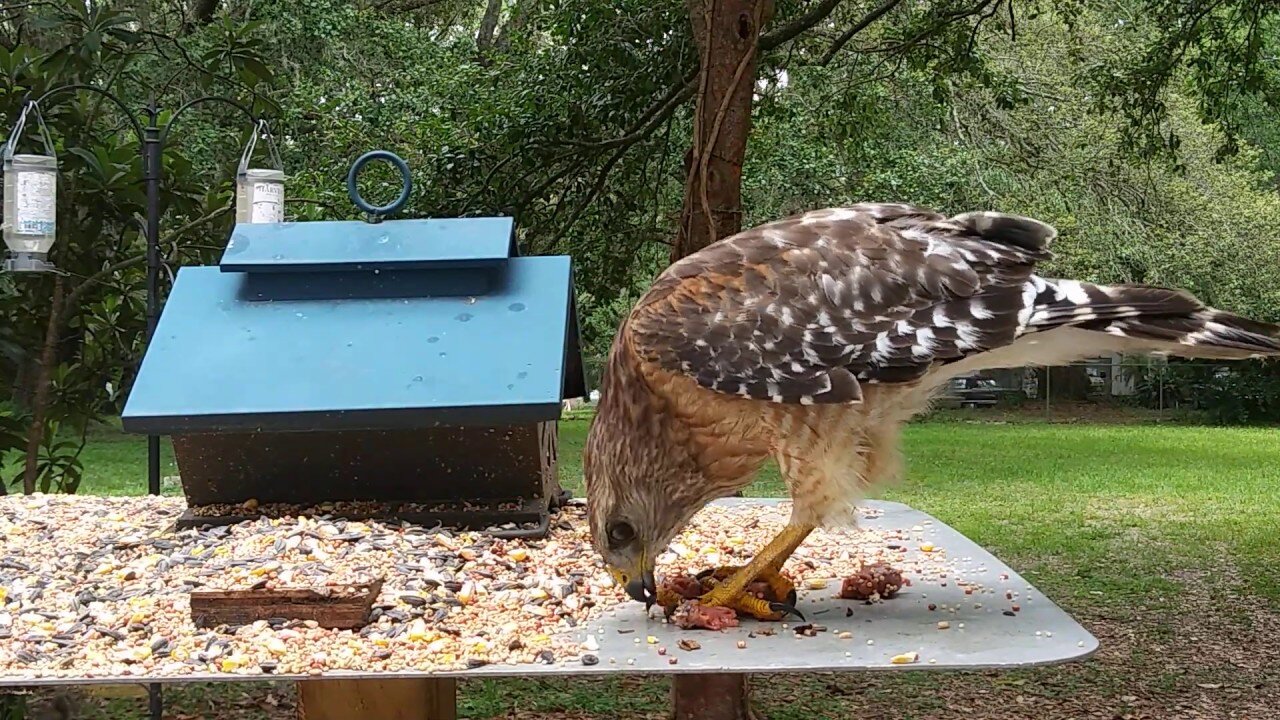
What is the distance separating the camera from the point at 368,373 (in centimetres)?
302

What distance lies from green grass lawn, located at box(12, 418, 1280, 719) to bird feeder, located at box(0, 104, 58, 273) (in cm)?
311

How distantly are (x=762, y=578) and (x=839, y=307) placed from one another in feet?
2.14

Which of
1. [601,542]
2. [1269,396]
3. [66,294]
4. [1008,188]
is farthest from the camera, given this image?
[1269,396]

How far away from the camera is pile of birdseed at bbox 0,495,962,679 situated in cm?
229

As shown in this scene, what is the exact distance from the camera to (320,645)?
234cm

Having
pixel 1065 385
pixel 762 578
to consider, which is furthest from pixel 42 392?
pixel 1065 385

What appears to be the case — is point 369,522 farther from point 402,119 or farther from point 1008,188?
point 1008,188

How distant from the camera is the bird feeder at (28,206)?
3865mm

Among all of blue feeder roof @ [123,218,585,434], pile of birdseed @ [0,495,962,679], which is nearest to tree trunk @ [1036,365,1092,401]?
pile of birdseed @ [0,495,962,679]

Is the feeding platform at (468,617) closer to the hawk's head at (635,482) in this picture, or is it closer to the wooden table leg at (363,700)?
the wooden table leg at (363,700)

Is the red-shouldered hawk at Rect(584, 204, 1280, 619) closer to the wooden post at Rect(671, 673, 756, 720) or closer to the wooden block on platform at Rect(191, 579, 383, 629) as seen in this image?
the wooden block on platform at Rect(191, 579, 383, 629)

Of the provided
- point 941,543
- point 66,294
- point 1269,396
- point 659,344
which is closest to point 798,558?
point 941,543

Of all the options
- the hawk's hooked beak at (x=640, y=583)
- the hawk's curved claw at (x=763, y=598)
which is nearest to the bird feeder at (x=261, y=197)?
the hawk's hooked beak at (x=640, y=583)

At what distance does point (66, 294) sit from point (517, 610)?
3.46 m
